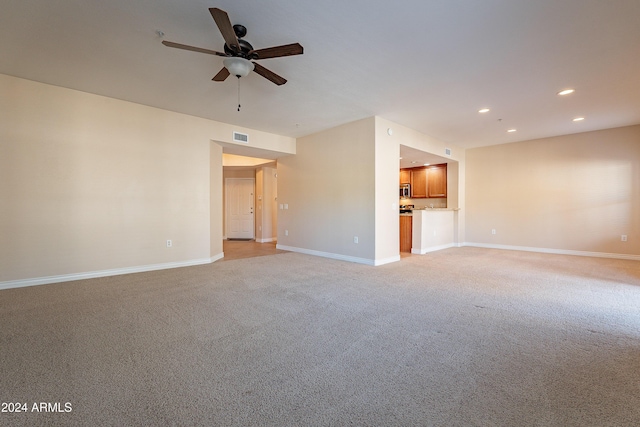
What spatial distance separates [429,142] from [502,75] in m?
2.89

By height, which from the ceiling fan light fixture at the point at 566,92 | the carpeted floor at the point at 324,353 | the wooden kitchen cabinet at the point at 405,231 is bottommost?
the carpeted floor at the point at 324,353

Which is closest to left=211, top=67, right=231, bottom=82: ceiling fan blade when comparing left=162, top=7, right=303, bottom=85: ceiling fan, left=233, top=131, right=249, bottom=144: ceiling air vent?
left=162, top=7, right=303, bottom=85: ceiling fan

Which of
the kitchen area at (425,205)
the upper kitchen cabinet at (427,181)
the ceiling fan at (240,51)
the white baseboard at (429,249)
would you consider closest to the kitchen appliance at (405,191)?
the kitchen area at (425,205)

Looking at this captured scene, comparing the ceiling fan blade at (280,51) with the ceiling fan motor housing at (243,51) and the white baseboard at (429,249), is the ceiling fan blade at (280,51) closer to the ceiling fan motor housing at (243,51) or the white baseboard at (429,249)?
the ceiling fan motor housing at (243,51)

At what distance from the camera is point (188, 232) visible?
496cm

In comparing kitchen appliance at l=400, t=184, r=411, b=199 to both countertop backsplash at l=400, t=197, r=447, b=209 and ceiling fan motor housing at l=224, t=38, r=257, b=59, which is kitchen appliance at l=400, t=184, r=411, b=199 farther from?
ceiling fan motor housing at l=224, t=38, r=257, b=59

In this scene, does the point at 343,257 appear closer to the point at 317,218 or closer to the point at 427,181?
the point at 317,218

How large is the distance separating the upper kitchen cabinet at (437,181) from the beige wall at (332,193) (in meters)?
3.92

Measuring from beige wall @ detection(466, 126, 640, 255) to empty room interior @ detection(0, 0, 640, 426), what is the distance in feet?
0.15

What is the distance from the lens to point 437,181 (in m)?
7.97

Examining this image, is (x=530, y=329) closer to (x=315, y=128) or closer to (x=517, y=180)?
(x=315, y=128)

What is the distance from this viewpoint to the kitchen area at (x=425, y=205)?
637cm

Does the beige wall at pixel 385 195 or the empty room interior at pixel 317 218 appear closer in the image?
the empty room interior at pixel 317 218

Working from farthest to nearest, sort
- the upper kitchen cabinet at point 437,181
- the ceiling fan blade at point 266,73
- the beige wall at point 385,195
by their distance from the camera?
the upper kitchen cabinet at point 437,181 < the beige wall at point 385,195 < the ceiling fan blade at point 266,73
